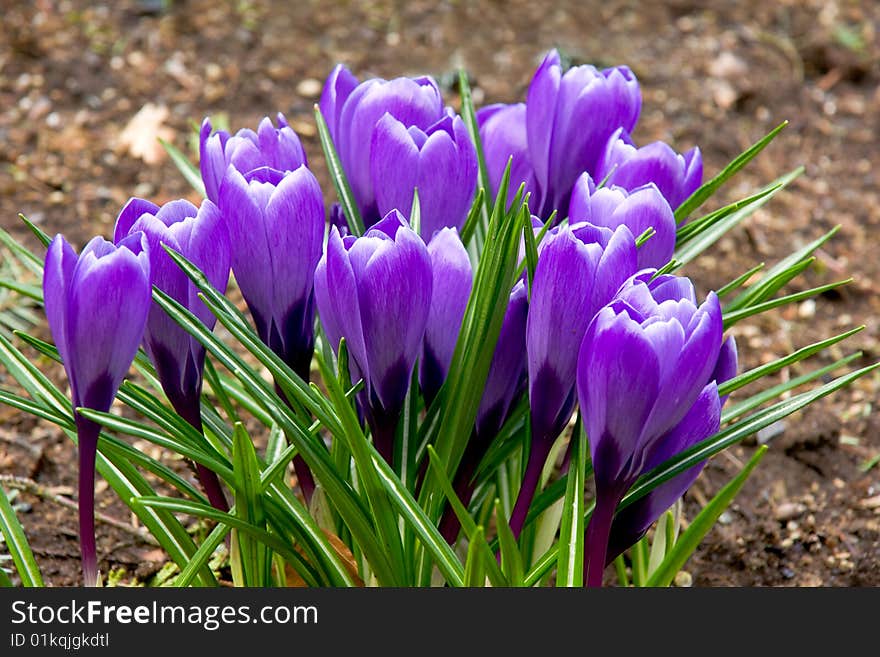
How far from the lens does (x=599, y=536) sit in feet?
4.01

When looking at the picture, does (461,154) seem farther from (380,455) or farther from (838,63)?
(838,63)

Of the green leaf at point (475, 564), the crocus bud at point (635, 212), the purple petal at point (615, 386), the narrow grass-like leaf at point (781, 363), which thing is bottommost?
the green leaf at point (475, 564)

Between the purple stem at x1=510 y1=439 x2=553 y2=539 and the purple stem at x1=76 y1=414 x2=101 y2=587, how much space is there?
1.63 feet

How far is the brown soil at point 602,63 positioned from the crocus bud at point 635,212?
919mm

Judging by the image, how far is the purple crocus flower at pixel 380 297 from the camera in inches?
44.4

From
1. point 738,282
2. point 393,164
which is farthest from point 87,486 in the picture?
point 738,282

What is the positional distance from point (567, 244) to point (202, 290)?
0.41 m

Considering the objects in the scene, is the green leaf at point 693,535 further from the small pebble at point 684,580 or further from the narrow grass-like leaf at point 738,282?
the small pebble at point 684,580

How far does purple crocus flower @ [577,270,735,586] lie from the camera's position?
3.47 feet

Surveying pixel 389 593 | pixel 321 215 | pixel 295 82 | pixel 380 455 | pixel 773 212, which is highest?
pixel 295 82

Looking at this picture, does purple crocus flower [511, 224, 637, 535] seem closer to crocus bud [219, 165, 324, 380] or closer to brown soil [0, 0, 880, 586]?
crocus bud [219, 165, 324, 380]

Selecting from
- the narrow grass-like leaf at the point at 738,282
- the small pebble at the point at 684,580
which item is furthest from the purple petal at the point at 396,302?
the small pebble at the point at 684,580

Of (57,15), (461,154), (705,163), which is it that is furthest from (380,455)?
(57,15)

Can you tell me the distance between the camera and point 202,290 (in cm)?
119
